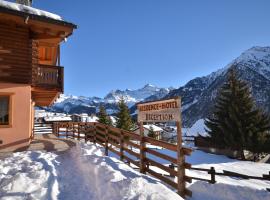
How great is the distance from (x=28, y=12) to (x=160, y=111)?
754cm

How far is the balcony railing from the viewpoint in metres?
14.1

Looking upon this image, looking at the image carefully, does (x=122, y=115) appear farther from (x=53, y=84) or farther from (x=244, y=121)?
(x=53, y=84)

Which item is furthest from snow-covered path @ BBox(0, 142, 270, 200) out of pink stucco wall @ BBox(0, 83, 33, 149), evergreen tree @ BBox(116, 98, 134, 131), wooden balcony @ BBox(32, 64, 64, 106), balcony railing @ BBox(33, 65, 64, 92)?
evergreen tree @ BBox(116, 98, 134, 131)

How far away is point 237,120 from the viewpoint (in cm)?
2864

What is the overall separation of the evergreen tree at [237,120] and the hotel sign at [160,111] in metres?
21.6

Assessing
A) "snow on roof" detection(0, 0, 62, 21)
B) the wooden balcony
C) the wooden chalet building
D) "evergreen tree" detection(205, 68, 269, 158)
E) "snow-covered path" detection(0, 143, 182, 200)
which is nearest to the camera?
"snow-covered path" detection(0, 143, 182, 200)

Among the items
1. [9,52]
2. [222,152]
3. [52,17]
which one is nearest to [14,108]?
[9,52]

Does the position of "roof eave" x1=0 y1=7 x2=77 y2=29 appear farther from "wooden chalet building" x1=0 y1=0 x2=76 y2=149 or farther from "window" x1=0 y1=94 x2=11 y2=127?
"window" x1=0 y1=94 x2=11 y2=127

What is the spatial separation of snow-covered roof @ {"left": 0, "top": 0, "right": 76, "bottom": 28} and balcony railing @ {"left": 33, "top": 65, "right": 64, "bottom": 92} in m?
2.85

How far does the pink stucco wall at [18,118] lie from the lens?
11.7 meters

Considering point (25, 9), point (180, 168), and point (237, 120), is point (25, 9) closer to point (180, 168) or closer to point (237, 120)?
point (180, 168)

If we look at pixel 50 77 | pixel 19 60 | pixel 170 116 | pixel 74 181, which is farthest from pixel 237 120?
pixel 74 181

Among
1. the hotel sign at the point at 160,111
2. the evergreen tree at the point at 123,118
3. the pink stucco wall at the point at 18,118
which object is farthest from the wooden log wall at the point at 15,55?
the evergreen tree at the point at 123,118

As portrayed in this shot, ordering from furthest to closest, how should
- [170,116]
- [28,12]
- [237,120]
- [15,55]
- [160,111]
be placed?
[237,120]
[15,55]
[28,12]
[160,111]
[170,116]
